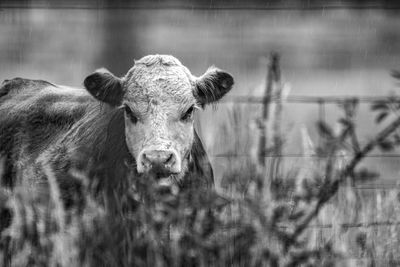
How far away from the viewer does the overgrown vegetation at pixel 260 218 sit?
6.37ft


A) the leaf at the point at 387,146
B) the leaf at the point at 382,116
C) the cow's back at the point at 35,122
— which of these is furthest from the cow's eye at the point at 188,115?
the leaf at the point at 387,146

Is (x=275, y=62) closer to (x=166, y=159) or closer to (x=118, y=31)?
(x=166, y=159)

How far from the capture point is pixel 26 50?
1673cm

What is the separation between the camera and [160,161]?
4.01 metres

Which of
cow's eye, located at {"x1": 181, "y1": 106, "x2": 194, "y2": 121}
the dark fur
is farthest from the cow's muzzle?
cow's eye, located at {"x1": 181, "y1": 106, "x2": 194, "y2": 121}

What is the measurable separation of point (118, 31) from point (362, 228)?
14.2 meters

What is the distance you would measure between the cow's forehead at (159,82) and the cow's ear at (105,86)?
0.08 metres

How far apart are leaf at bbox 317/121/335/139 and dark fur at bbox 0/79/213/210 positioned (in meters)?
1.93

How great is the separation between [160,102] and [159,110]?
0.07m

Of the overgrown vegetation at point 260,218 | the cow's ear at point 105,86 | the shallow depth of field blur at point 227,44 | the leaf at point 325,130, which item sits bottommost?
the overgrown vegetation at point 260,218

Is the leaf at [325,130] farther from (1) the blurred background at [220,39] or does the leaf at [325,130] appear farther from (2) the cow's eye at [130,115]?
(1) the blurred background at [220,39]

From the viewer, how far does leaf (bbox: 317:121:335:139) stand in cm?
202

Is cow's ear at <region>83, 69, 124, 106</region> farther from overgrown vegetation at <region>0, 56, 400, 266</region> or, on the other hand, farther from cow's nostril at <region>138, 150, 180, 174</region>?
overgrown vegetation at <region>0, 56, 400, 266</region>

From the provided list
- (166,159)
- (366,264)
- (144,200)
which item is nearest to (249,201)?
(144,200)
